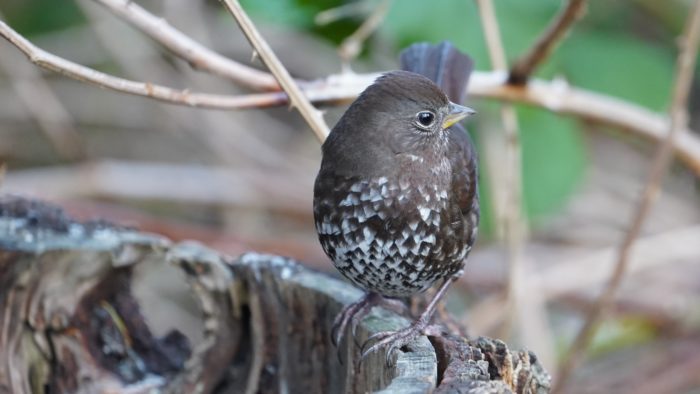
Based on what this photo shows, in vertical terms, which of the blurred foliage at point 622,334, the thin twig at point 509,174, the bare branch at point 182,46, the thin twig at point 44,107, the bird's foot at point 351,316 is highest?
the thin twig at point 44,107

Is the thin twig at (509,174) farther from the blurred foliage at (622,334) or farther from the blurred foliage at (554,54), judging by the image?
the blurred foliage at (622,334)

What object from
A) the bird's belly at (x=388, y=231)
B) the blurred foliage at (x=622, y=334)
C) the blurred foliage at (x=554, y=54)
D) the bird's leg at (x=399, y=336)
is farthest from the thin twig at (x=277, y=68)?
the blurred foliage at (x=622, y=334)

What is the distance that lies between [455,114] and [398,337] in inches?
30.8

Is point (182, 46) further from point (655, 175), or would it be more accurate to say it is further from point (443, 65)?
point (655, 175)

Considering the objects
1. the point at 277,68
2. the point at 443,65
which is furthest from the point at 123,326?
the point at 443,65

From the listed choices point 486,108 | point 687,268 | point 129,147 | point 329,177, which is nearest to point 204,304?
point 329,177

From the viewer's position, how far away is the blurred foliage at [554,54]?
482cm

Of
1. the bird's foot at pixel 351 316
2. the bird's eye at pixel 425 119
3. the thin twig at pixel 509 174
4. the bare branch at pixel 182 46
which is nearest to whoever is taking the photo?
the bird's foot at pixel 351 316

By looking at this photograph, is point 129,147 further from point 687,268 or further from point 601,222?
point 687,268

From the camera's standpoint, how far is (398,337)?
9.18ft

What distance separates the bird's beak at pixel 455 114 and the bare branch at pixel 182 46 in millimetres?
650

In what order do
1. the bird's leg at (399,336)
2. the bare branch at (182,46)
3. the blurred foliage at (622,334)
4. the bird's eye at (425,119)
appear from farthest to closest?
the blurred foliage at (622,334) < the bare branch at (182,46) < the bird's eye at (425,119) < the bird's leg at (399,336)

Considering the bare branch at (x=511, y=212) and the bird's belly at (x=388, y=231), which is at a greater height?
the bare branch at (x=511, y=212)

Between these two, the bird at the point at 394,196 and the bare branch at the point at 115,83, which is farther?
the bird at the point at 394,196
